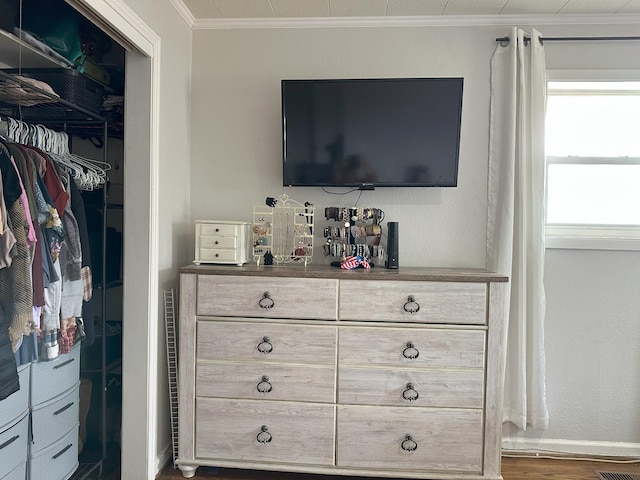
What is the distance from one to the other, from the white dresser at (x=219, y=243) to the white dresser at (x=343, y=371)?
157 millimetres

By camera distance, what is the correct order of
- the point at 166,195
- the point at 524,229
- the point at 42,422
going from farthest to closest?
the point at 524,229 → the point at 166,195 → the point at 42,422

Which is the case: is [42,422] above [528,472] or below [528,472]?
above

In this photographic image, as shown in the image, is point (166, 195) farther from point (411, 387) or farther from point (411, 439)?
point (411, 439)

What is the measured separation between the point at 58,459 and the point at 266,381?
991mm

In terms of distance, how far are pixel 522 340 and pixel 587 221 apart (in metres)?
0.83

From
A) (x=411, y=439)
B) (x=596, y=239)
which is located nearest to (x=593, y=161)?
(x=596, y=239)

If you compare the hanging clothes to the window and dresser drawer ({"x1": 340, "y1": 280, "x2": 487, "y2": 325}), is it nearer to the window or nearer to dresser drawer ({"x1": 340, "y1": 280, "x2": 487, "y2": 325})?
dresser drawer ({"x1": 340, "y1": 280, "x2": 487, "y2": 325})

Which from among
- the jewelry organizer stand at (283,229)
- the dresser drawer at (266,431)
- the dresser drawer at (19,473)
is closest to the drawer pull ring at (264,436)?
the dresser drawer at (266,431)

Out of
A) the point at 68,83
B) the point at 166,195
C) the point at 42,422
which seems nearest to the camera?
the point at 42,422

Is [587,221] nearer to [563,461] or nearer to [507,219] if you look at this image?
[507,219]

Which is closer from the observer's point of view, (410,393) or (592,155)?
(410,393)

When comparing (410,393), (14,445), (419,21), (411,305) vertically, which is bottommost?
(14,445)

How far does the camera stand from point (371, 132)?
7.89 feet

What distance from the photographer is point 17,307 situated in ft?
5.28
